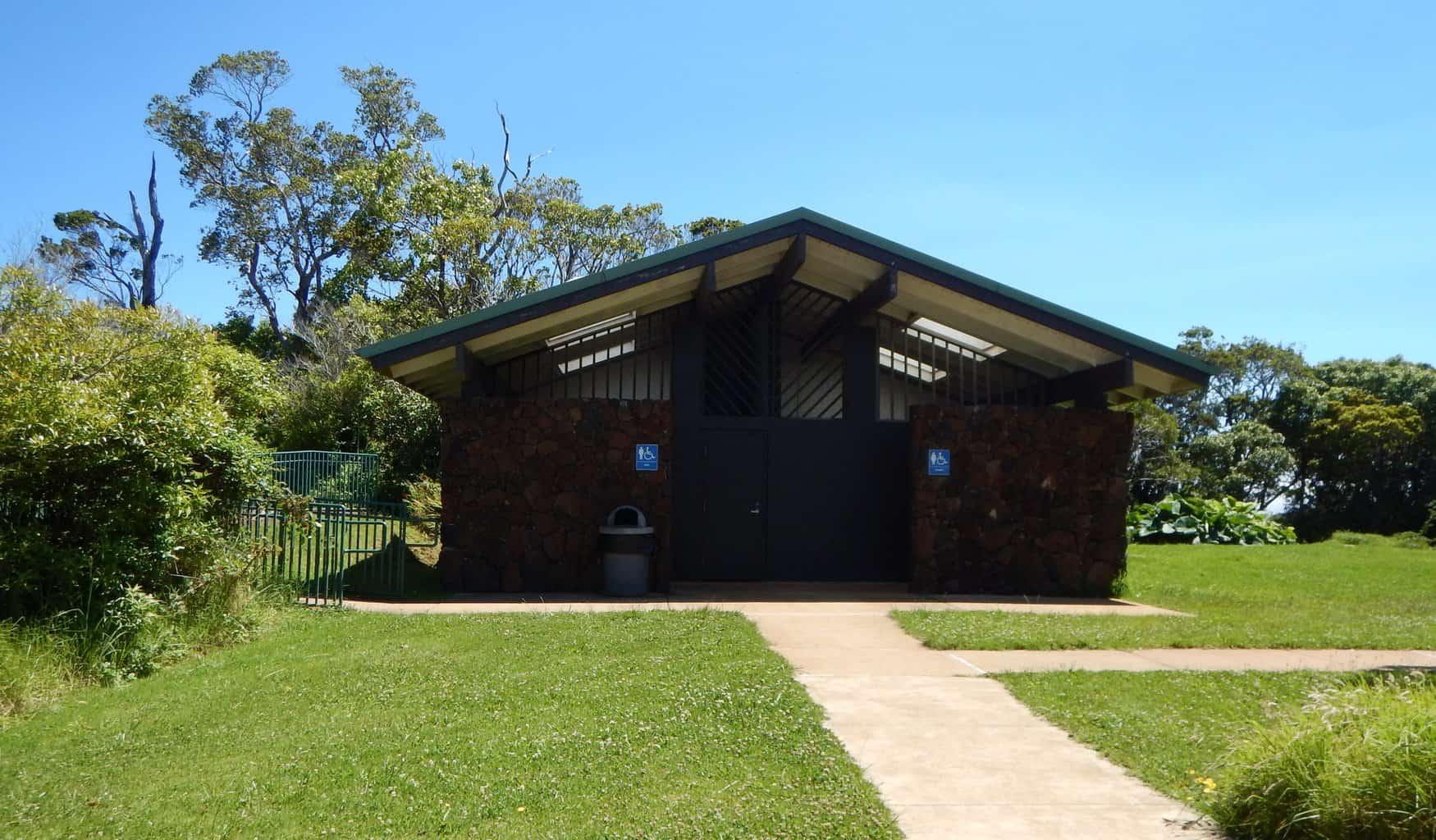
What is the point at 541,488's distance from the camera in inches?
536

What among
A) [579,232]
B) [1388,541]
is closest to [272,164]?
[579,232]

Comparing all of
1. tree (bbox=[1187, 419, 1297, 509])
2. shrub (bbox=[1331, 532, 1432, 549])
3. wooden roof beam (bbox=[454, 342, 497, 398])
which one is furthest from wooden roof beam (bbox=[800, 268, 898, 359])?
tree (bbox=[1187, 419, 1297, 509])

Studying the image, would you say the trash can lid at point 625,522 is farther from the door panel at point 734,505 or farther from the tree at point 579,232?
the tree at point 579,232

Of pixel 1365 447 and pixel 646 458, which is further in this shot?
pixel 1365 447

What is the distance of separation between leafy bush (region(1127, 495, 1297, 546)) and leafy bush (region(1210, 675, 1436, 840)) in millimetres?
20549

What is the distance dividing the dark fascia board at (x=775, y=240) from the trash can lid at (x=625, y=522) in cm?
272

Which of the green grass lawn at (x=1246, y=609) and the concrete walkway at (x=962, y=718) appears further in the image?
the green grass lawn at (x=1246, y=609)

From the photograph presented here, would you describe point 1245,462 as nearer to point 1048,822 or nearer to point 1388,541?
point 1388,541

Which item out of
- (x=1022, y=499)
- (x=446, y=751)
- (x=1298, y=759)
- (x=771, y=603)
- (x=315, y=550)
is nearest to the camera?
(x=1298, y=759)

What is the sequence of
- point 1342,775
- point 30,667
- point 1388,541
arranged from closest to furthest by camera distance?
point 1342,775 → point 30,667 → point 1388,541

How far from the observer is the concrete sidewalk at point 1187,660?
27.7 ft

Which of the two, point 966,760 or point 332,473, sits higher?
point 332,473

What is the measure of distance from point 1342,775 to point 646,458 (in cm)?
1000

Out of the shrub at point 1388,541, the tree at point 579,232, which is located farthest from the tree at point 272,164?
the shrub at point 1388,541
